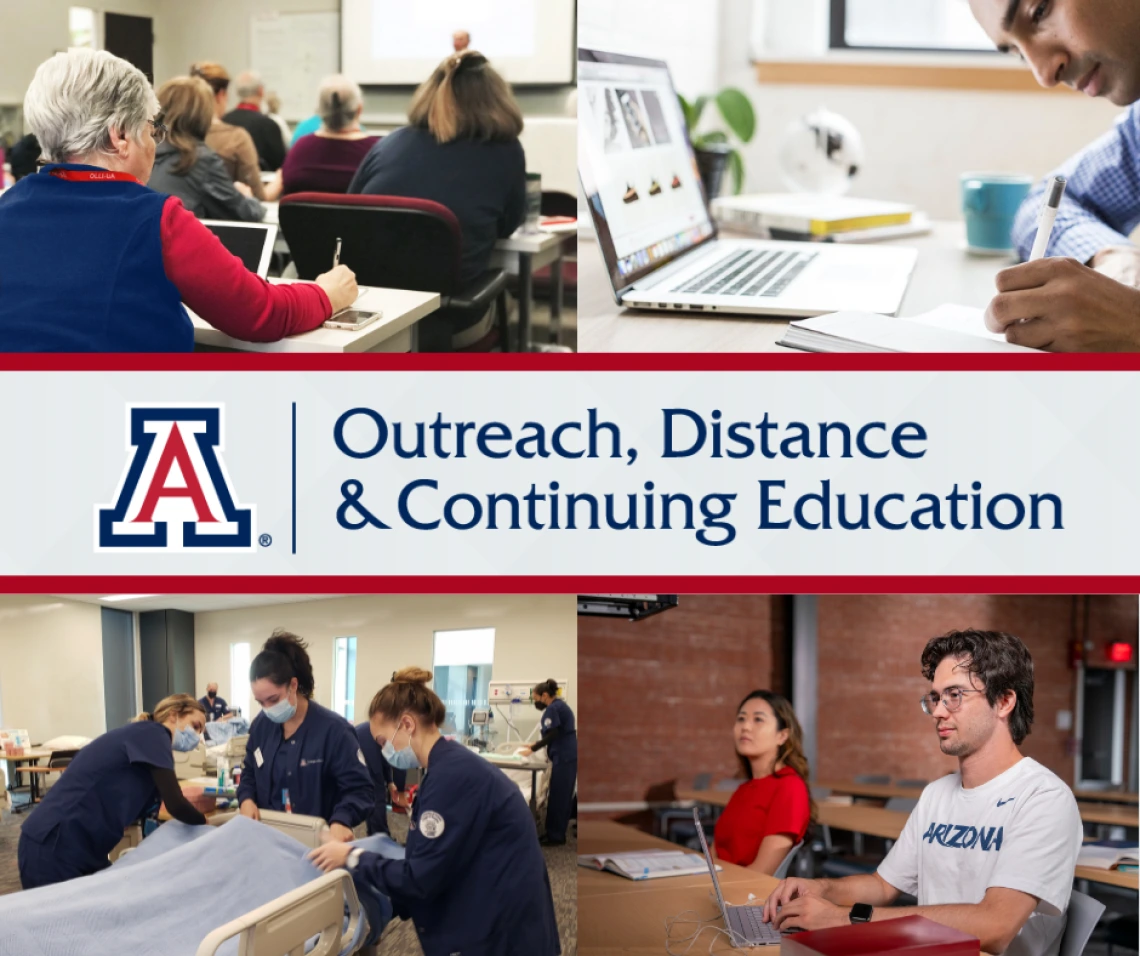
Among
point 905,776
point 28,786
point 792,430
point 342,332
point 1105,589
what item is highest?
point 342,332

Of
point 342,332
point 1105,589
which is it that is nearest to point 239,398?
point 342,332

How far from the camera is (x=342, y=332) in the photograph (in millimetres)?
1850

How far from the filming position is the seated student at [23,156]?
2.30 meters

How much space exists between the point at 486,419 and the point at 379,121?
1.40 metres

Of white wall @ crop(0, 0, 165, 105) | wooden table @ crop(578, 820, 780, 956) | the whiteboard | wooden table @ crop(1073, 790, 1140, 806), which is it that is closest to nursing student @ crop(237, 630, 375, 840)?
wooden table @ crop(578, 820, 780, 956)

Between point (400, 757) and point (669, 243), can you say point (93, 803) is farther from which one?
point (669, 243)

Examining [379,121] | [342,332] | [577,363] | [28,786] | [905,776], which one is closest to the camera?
[577,363]

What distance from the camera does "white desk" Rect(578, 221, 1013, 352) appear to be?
154 cm

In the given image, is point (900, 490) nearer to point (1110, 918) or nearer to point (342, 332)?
point (342, 332)

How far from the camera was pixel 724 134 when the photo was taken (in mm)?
2912

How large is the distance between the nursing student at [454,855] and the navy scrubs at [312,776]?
0.06 metres

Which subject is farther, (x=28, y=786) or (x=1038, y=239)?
(x=28, y=786)

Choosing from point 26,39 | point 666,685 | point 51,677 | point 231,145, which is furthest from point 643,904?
point 26,39

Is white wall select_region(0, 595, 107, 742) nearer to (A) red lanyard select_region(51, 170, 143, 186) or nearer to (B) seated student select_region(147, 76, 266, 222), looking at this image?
(A) red lanyard select_region(51, 170, 143, 186)
